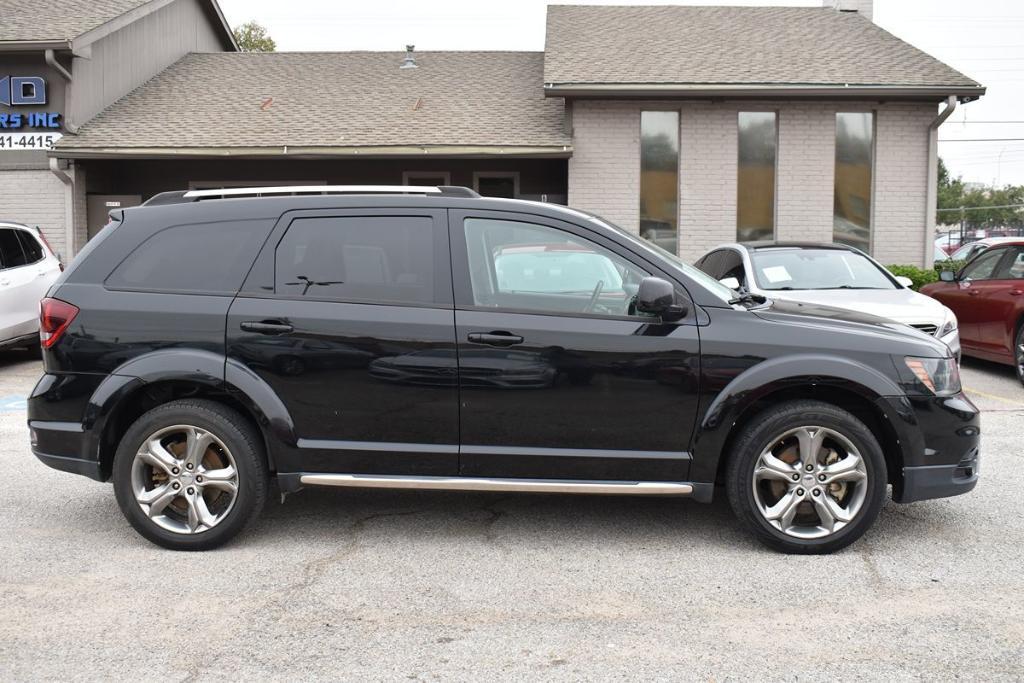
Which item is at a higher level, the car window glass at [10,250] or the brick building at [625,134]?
the brick building at [625,134]

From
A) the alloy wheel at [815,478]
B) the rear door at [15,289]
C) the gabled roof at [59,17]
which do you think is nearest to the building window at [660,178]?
the rear door at [15,289]

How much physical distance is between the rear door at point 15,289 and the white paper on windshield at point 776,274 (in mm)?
8161

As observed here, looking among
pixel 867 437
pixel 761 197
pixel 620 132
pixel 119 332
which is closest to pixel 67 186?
pixel 620 132

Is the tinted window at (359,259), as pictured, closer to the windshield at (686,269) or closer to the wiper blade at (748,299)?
the windshield at (686,269)

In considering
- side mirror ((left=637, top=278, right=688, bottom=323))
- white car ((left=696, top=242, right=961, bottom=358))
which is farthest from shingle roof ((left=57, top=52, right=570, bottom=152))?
side mirror ((left=637, top=278, right=688, bottom=323))

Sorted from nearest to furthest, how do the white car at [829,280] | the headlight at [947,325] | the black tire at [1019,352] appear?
the headlight at [947,325] < the white car at [829,280] < the black tire at [1019,352]

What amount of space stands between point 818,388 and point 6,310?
30.8ft

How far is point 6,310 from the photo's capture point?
11.0 m

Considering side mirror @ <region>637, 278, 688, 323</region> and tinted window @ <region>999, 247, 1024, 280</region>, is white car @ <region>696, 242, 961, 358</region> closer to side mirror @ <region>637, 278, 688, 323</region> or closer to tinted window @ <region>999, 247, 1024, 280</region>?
tinted window @ <region>999, 247, 1024, 280</region>

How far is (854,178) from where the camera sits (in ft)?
53.5

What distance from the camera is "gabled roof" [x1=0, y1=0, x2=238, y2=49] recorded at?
626 inches

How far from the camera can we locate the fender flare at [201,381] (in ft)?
16.1

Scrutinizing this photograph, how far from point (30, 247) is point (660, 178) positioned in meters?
9.37

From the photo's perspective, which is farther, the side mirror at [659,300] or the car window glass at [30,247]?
the car window glass at [30,247]
